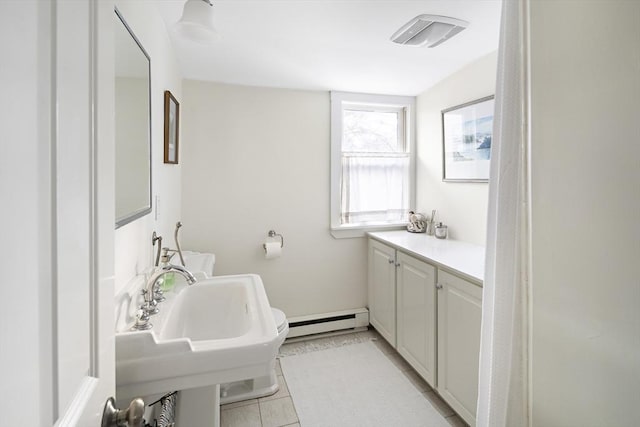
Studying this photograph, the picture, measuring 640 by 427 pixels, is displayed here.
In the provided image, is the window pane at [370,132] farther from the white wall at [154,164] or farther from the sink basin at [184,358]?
the sink basin at [184,358]

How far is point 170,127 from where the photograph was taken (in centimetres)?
180

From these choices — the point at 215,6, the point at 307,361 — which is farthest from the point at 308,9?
the point at 307,361

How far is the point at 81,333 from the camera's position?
445mm

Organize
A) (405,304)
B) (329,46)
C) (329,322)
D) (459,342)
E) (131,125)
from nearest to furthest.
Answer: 1. (131,125)
2. (459,342)
3. (329,46)
4. (405,304)
5. (329,322)

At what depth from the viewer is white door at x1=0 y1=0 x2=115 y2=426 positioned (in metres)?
0.30

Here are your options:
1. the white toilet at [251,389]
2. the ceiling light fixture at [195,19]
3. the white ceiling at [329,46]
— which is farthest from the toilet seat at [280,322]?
the white ceiling at [329,46]

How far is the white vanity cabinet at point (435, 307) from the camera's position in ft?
5.23

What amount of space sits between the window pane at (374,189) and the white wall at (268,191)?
→ 204mm

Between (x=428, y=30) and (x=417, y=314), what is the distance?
1.75m

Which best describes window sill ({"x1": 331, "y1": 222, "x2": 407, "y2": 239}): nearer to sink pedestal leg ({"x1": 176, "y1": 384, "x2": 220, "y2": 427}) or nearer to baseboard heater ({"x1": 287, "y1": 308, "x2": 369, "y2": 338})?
baseboard heater ({"x1": 287, "y1": 308, "x2": 369, "y2": 338})

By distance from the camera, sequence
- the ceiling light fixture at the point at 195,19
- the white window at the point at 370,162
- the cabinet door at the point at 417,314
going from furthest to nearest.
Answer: the white window at the point at 370,162, the cabinet door at the point at 417,314, the ceiling light fixture at the point at 195,19

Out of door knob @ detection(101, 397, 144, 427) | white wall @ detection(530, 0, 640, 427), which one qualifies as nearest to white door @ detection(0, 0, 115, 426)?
door knob @ detection(101, 397, 144, 427)

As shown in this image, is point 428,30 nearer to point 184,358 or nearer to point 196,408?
point 184,358

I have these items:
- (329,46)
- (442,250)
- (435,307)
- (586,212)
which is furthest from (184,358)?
(329,46)
